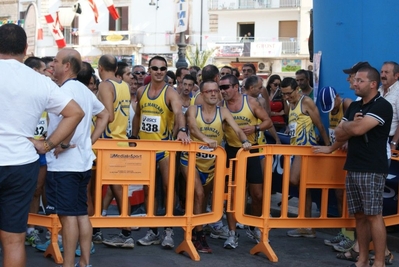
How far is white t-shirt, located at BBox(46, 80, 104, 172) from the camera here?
604cm

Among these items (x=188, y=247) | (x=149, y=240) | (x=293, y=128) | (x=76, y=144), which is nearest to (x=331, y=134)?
(x=293, y=128)

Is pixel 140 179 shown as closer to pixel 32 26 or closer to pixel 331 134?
pixel 331 134

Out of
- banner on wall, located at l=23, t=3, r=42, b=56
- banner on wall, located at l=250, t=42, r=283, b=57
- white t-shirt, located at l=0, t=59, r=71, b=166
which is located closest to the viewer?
white t-shirt, located at l=0, t=59, r=71, b=166

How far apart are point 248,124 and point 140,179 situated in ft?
5.50

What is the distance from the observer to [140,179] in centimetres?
734

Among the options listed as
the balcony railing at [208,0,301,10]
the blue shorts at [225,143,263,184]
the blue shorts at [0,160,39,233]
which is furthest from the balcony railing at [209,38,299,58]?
the blue shorts at [0,160,39,233]

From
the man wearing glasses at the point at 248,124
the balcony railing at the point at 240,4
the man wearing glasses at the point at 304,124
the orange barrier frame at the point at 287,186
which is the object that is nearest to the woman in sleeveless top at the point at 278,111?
the man wearing glasses at the point at 304,124

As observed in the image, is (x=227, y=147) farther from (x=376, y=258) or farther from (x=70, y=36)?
(x=70, y=36)

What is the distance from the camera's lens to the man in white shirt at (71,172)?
19.7 feet

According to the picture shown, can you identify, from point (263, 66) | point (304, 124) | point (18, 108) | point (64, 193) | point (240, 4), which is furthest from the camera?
point (240, 4)

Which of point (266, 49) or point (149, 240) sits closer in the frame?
point (149, 240)

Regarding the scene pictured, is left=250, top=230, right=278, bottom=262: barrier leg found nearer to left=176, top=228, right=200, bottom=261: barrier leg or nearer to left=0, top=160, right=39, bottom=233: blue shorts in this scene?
left=176, top=228, right=200, bottom=261: barrier leg

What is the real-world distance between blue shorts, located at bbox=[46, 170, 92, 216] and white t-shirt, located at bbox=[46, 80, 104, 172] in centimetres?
6

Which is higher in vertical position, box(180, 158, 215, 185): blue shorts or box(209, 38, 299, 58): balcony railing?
box(209, 38, 299, 58): balcony railing
